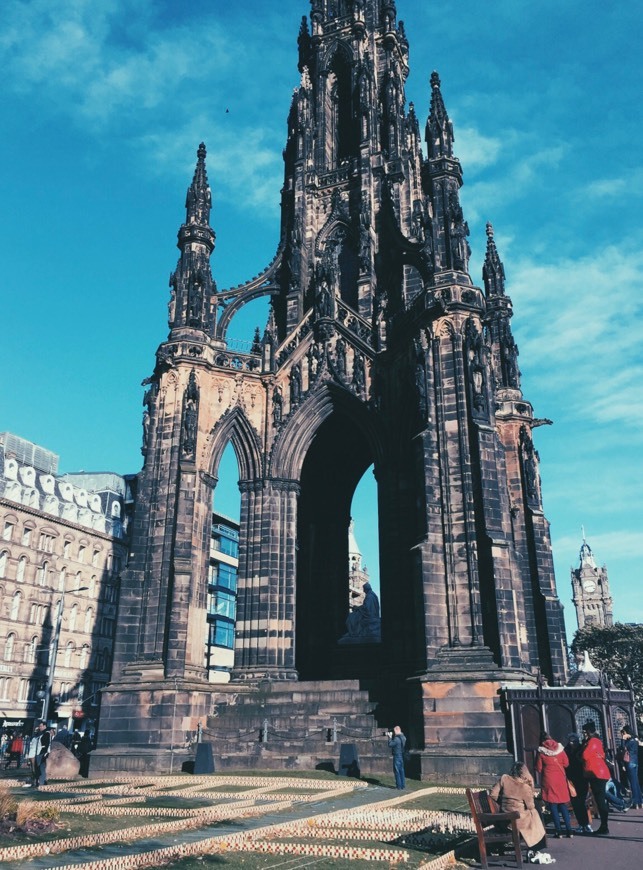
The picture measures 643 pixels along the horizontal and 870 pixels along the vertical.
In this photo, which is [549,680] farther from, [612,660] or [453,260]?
[612,660]

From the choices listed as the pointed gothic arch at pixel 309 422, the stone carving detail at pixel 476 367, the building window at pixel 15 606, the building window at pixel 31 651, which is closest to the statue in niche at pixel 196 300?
the pointed gothic arch at pixel 309 422

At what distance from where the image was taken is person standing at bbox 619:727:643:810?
14.2 metres

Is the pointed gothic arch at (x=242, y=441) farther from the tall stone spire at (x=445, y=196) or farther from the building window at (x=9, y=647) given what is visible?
the building window at (x=9, y=647)

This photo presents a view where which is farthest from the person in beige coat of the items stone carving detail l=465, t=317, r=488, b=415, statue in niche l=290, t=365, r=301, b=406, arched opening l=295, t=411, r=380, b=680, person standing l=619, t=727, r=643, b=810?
statue in niche l=290, t=365, r=301, b=406

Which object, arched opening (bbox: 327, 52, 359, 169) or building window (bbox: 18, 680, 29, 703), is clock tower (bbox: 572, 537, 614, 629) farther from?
arched opening (bbox: 327, 52, 359, 169)

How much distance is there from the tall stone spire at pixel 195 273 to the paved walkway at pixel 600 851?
1996cm

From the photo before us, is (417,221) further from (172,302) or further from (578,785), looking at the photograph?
(578,785)

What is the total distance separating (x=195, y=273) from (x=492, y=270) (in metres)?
12.9

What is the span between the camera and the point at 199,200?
28.3m

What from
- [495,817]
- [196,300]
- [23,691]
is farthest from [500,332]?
[23,691]

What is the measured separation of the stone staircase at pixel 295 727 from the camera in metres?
21.0

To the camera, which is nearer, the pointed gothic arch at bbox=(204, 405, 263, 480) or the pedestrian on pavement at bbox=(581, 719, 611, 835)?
the pedestrian on pavement at bbox=(581, 719, 611, 835)

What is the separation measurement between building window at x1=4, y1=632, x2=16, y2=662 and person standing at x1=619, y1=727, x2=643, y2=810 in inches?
1650

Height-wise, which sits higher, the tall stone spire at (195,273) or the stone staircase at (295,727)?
the tall stone spire at (195,273)
